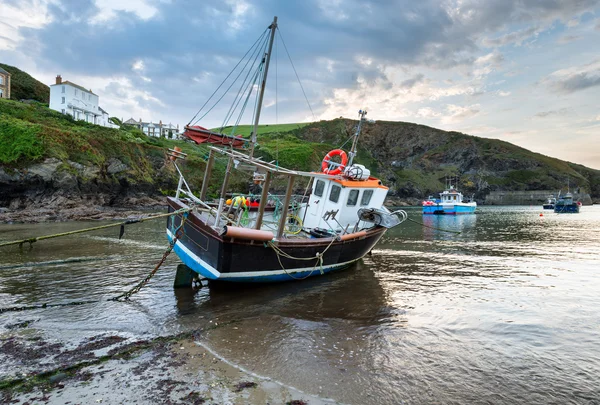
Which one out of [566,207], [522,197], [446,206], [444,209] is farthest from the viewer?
[522,197]

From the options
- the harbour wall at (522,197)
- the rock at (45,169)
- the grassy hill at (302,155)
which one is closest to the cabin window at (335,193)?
the grassy hill at (302,155)

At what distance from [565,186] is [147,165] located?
130674mm

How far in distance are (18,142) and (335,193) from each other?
38.2m

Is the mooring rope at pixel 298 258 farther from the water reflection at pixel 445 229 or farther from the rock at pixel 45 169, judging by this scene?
the rock at pixel 45 169

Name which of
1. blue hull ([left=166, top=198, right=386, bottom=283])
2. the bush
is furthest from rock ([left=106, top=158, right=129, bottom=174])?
blue hull ([left=166, top=198, right=386, bottom=283])

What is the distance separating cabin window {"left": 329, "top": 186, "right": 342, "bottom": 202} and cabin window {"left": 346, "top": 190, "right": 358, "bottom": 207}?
435mm

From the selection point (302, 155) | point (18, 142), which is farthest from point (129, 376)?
point (302, 155)

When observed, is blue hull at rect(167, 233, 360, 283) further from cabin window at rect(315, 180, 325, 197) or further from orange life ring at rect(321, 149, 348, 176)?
orange life ring at rect(321, 149, 348, 176)

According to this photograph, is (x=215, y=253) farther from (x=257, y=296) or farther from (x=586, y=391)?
(x=586, y=391)

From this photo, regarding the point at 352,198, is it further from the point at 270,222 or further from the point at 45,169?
the point at 45,169

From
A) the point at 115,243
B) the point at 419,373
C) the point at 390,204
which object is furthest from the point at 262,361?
the point at 390,204

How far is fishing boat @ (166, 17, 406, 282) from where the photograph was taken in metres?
9.20

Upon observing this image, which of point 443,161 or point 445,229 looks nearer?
point 445,229

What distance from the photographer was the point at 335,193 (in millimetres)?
13695
